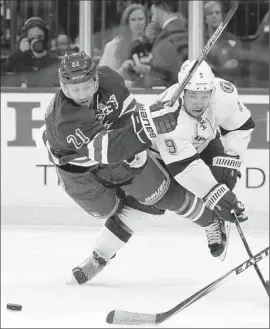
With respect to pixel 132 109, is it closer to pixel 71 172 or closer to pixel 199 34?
pixel 71 172

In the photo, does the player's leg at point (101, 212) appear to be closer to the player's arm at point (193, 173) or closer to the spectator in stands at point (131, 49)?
the player's arm at point (193, 173)

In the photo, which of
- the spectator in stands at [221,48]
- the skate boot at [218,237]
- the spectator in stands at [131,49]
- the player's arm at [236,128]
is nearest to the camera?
the player's arm at [236,128]

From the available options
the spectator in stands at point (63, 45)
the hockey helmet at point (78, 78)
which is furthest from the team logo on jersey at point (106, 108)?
the spectator in stands at point (63, 45)

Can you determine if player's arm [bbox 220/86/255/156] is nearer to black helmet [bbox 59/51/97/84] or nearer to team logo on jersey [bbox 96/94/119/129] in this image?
team logo on jersey [bbox 96/94/119/129]

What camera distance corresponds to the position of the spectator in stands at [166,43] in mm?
5508

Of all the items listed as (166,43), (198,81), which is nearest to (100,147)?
(198,81)

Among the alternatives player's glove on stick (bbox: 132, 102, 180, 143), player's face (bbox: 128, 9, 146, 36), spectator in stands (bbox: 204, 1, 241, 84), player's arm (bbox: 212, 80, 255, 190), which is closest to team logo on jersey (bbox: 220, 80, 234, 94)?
player's arm (bbox: 212, 80, 255, 190)

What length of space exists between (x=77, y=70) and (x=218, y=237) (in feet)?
3.95

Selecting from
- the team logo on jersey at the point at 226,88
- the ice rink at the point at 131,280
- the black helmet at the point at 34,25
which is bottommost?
the ice rink at the point at 131,280

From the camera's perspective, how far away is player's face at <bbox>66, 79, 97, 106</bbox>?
408 centimetres

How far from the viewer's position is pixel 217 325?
4.65 meters

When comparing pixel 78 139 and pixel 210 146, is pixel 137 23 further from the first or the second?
pixel 78 139

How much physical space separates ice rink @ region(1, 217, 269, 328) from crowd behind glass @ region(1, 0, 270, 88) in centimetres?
82

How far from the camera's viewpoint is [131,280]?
17.9 ft
